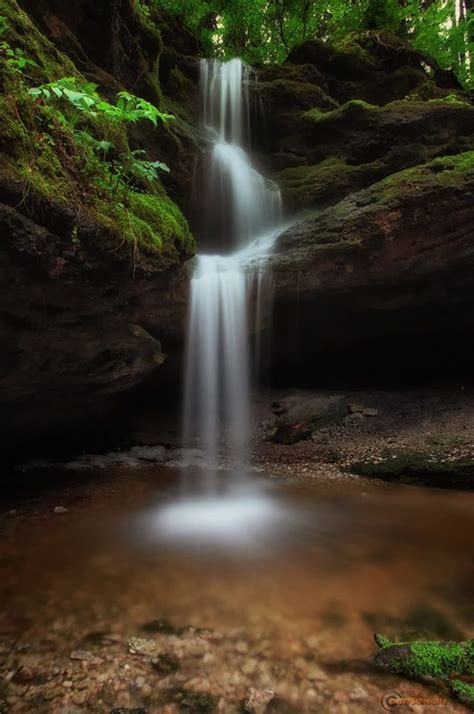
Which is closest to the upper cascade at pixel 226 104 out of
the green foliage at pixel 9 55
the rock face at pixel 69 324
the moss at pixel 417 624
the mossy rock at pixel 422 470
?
the rock face at pixel 69 324

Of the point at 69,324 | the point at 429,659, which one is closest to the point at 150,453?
the point at 69,324

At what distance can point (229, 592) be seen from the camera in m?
2.72

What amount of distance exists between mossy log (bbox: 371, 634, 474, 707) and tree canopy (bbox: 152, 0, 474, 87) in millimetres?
14085

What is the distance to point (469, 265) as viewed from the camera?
7.08 metres

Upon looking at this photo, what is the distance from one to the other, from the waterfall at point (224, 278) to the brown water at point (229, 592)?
3028mm

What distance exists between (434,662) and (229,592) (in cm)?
133

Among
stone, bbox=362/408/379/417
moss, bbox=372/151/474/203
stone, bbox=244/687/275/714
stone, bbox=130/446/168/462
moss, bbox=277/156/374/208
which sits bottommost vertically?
stone, bbox=130/446/168/462

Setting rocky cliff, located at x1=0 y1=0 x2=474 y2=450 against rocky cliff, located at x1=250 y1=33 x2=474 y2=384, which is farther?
rocky cliff, located at x1=250 y1=33 x2=474 y2=384

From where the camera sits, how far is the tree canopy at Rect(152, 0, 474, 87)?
11180 mm

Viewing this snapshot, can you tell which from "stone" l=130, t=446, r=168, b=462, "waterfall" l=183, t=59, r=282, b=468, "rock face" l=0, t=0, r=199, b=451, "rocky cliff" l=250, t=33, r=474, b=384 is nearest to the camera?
"rock face" l=0, t=0, r=199, b=451

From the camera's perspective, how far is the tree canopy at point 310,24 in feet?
36.7

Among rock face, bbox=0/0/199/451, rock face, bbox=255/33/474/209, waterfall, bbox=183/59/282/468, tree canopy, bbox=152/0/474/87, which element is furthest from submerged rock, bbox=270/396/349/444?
tree canopy, bbox=152/0/474/87

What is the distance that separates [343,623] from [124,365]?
4.75 metres

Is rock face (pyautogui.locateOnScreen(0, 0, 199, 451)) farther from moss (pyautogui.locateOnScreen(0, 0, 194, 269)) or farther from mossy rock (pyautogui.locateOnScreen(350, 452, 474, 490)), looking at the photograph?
mossy rock (pyautogui.locateOnScreen(350, 452, 474, 490))
